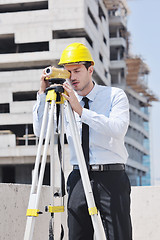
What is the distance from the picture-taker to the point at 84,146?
283 centimetres

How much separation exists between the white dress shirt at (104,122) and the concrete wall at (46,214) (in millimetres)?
1266

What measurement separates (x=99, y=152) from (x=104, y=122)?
0.25 metres

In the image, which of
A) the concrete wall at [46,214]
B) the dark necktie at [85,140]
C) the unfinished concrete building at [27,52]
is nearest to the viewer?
the dark necktie at [85,140]

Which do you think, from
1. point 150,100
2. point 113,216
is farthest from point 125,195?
point 150,100

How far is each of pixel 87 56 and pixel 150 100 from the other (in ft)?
193

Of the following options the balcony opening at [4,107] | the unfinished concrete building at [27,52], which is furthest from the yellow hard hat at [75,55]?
the balcony opening at [4,107]

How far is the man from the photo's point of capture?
2695 mm

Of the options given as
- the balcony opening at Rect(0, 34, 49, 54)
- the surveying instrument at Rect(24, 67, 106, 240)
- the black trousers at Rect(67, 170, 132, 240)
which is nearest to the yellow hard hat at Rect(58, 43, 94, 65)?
the surveying instrument at Rect(24, 67, 106, 240)

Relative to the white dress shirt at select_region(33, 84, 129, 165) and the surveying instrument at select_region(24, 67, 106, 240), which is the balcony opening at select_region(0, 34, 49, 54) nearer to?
the white dress shirt at select_region(33, 84, 129, 165)

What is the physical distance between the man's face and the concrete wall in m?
1.44

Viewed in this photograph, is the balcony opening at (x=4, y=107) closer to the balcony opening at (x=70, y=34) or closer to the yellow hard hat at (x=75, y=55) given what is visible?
the balcony opening at (x=70, y=34)

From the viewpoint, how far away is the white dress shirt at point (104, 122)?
267 cm

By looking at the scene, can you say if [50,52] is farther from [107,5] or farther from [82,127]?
[82,127]

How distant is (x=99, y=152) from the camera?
2811mm
